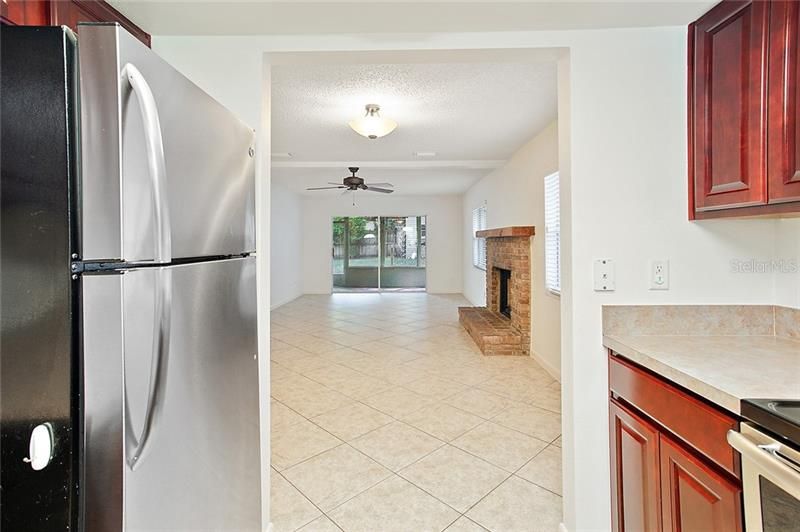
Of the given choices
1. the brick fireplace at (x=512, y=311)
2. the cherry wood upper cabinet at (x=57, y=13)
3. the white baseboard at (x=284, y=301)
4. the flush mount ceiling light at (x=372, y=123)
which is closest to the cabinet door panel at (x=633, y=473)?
the cherry wood upper cabinet at (x=57, y=13)

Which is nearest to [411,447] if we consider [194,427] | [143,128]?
[194,427]

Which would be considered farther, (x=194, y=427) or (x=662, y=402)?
(x=662, y=402)

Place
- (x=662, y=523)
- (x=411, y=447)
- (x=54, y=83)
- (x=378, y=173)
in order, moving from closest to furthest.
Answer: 1. (x=54, y=83)
2. (x=662, y=523)
3. (x=411, y=447)
4. (x=378, y=173)

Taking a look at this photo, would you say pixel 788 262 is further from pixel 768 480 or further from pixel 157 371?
pixel 157 371

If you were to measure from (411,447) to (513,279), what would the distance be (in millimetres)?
2790

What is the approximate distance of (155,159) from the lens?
2.83 feet

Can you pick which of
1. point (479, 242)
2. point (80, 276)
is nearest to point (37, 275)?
point (80, 276)

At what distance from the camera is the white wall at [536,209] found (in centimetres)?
362

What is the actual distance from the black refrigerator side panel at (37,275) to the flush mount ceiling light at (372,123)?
2447 millimetres

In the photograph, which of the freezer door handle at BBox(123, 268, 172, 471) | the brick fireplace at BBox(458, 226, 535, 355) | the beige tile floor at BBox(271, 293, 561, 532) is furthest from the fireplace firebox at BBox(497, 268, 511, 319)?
the freezer door handle at BBox(123, 268, 172, 471)

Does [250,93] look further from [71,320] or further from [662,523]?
[662,523]

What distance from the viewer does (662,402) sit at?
1.22 meters

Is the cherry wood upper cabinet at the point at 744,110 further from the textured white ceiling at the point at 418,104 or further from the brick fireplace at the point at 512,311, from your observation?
the brick fireplace at the point at 512,311

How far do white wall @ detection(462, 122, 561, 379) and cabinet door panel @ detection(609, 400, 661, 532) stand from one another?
2105 mm
